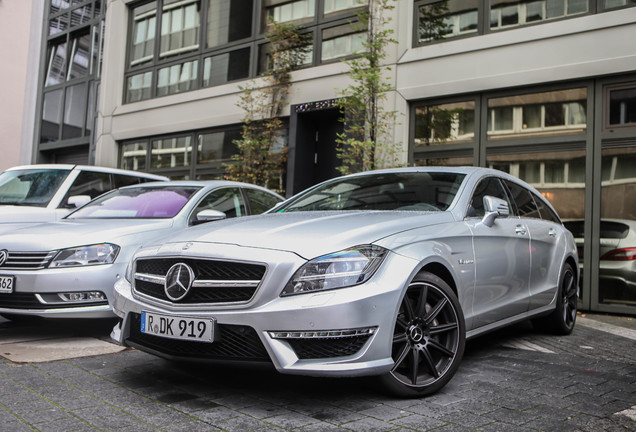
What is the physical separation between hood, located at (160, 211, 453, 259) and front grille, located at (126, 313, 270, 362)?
18.1 inches

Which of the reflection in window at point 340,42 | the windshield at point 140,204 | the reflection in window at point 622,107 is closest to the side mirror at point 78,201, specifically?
the windshield at point 140,204

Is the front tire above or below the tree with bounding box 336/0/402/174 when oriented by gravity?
below

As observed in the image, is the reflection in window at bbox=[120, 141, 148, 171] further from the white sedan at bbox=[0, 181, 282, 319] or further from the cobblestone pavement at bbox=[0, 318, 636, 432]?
the cobblestone pavement at bbox=[0, 318, 636, 432]

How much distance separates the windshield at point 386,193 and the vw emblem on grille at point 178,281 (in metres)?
1.36

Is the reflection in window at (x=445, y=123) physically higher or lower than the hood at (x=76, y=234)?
higher

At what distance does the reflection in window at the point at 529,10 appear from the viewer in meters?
7.86

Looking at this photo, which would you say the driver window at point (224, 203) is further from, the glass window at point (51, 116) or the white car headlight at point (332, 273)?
the glass window at point (51, 116)

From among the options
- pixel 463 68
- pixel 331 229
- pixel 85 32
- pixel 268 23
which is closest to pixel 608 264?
pixel 463 68

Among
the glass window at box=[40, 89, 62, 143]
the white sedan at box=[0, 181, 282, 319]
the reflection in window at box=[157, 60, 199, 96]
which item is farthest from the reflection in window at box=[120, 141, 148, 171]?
the white sedan at box=[0, 181, 282, 319]

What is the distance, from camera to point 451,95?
8.87m

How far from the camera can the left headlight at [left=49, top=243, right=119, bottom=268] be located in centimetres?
473

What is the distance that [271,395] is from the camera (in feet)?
10.7

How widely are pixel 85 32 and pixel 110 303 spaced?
15.3 m

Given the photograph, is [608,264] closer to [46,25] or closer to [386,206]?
[386,206]
